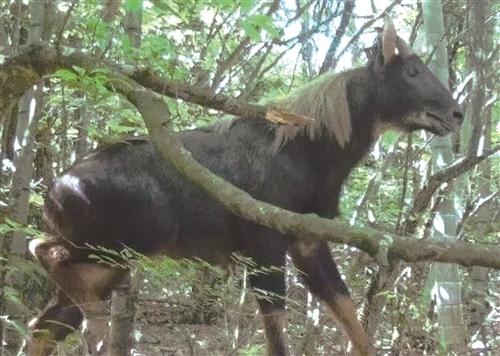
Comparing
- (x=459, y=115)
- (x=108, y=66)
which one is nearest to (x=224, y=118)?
(x=459, y=115)

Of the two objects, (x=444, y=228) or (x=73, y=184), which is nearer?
(x=73, y=184)

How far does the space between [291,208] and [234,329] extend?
139 centimetres

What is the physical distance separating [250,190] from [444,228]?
1.76 metres

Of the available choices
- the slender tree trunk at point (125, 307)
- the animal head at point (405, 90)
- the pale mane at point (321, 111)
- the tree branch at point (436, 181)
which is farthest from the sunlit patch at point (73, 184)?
the tree branch at point (436, 181)

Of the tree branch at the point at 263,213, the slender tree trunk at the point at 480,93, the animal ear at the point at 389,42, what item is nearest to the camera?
the tree branch at the point at 263,213

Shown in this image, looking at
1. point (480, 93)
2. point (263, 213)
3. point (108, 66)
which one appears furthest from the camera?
point (480, 93)

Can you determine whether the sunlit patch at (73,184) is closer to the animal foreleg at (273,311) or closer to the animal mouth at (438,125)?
the animal foreleg at (273,311)

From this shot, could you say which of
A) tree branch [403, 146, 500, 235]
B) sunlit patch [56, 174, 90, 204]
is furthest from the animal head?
sunlit patch [56, 174, 90, 204]

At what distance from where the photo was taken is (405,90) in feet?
18.1

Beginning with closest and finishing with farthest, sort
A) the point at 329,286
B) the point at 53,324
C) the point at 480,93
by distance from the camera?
the point at 480,93, the point at 53,324, the point at 329,286

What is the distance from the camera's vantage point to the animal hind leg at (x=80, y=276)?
16.3ft

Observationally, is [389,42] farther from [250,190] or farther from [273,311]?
[273,311]

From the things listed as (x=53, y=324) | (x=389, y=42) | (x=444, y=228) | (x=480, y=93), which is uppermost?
(x=389, y=42)

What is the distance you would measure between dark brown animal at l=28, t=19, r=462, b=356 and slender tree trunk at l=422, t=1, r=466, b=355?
14.2 inches
